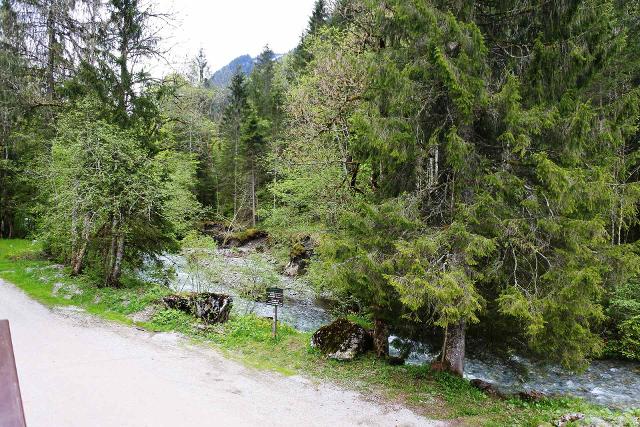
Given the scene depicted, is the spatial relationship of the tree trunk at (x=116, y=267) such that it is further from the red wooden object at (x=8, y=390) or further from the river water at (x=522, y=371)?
the red wooden object at (x=8, y=390)

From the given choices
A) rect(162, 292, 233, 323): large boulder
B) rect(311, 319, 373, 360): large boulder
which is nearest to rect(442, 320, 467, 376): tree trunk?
rect(311, 319, 373, 360): large boulder

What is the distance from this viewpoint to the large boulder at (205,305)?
10156mm

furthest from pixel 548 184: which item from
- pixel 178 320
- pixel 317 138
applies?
pixel 178 320

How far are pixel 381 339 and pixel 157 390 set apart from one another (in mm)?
4398

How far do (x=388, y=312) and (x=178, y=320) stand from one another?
5.39 meters

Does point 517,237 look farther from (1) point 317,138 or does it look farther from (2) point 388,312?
(1) point 317,138

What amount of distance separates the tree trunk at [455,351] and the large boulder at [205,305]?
551cm

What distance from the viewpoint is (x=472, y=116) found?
674 cm

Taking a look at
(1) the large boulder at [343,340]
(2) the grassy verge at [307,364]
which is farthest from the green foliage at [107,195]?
(1) the large boulder at [343,340]

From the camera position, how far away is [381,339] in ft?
27.8

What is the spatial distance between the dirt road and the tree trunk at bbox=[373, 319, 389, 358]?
1769 millimetres

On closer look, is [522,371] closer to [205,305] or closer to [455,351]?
[455,351]

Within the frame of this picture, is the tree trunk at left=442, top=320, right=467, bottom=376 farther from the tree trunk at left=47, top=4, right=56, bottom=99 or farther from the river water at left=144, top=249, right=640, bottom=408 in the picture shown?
the tree trunk at left=47, top=4, right=56, bottom=99

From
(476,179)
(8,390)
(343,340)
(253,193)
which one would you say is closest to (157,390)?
(343,340)
